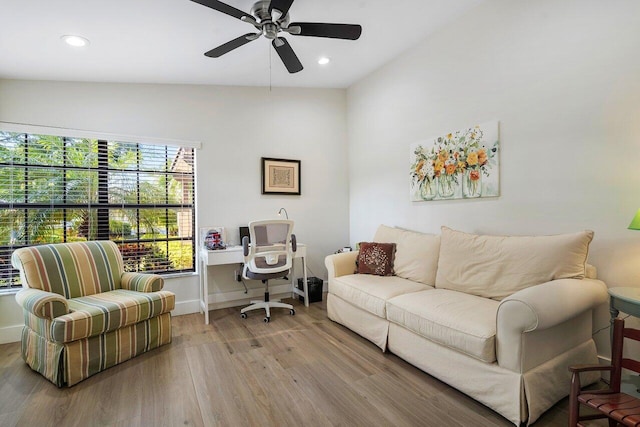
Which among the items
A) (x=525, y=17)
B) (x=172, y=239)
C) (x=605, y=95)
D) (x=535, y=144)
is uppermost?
(x=525, y=17)

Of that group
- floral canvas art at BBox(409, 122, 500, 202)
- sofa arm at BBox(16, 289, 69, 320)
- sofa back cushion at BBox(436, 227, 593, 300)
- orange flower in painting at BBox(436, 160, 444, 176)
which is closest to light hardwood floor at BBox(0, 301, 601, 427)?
sofa arm at BBox(16, 289, 69, 320)

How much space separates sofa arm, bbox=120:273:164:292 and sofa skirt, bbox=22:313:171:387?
0.88 feet

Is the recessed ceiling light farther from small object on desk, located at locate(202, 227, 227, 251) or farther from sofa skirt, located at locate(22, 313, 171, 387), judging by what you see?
sofa skirt, located at locate(22, 313, 171, 387)

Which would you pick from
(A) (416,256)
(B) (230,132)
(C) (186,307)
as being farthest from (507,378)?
(B) (230,132)

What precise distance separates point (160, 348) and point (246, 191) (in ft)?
6.43

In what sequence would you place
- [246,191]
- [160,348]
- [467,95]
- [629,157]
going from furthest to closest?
1. [246,191]
2. [467,95]
3. [160,348]
4. [629,157]

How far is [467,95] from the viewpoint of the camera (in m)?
2.88

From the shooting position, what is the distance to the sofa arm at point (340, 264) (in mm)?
3218

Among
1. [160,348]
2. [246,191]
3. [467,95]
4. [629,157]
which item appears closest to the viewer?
[629,157]

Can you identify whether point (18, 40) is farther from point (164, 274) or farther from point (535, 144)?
point (535, 144)

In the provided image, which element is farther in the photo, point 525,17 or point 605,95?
point 525,17

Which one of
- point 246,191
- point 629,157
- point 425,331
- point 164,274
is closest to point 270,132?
point 246,191

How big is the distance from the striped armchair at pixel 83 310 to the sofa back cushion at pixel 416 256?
2148 millimetres

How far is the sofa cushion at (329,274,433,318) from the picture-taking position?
2.56 meters
